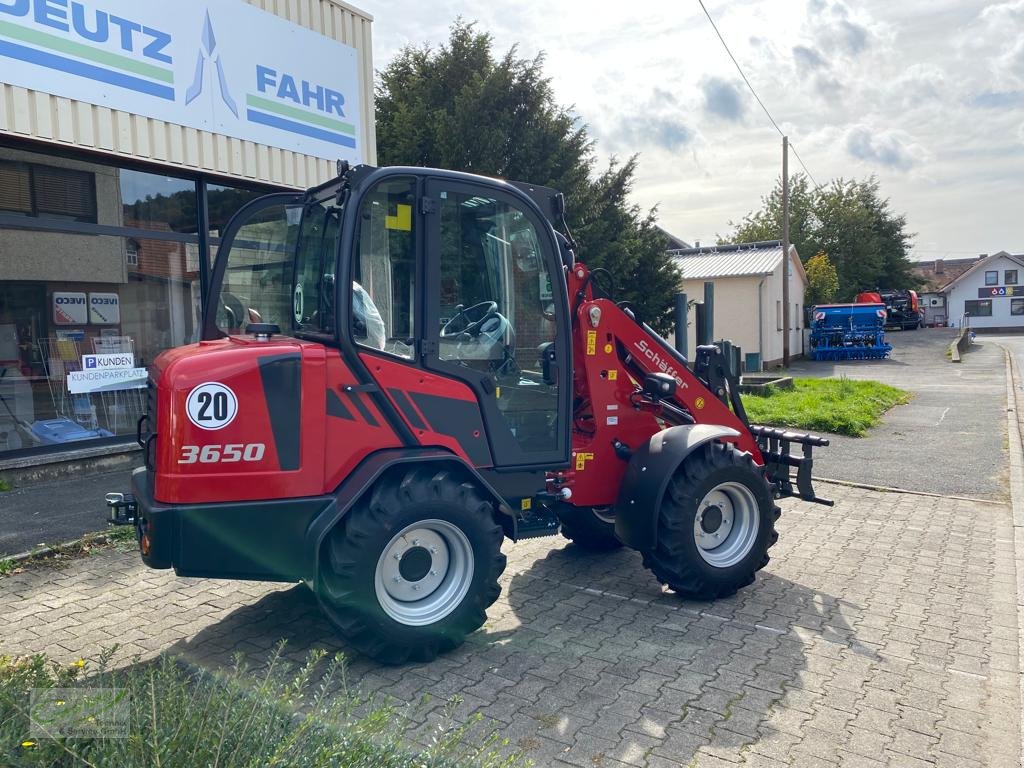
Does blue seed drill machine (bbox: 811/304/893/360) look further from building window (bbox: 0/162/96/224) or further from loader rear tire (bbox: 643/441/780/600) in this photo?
building window (bbox: 0/162/96/224)

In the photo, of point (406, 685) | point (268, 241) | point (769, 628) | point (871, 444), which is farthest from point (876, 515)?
point (268, 241)

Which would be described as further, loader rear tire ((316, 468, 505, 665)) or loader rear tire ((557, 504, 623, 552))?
loader rear tire ((557, 504, 623, 552))

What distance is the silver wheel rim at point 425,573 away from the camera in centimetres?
428

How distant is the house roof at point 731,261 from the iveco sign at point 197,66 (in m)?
18.2

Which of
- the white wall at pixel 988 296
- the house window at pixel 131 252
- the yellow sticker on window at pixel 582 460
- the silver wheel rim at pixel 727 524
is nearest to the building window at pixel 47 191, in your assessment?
the house window at pixel 131 252

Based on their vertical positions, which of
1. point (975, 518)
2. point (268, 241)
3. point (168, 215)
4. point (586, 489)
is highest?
point (168, 215)

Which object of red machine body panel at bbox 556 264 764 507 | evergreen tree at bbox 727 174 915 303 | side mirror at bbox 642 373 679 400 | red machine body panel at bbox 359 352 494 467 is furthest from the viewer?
evergreen tree at bbox 727 174 915 303

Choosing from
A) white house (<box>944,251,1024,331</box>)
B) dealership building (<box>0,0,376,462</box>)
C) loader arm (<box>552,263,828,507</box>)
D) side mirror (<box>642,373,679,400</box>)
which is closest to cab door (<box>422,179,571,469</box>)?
loader arm (<box>552,263,828,507</box>)

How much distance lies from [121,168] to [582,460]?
22.1 ft

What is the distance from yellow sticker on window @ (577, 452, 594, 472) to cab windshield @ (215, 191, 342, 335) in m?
1.93

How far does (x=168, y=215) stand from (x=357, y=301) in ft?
21.9

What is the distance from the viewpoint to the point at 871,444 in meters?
11.6

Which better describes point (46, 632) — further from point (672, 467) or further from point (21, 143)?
point (21, 143)

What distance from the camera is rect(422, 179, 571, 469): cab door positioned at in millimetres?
4496
